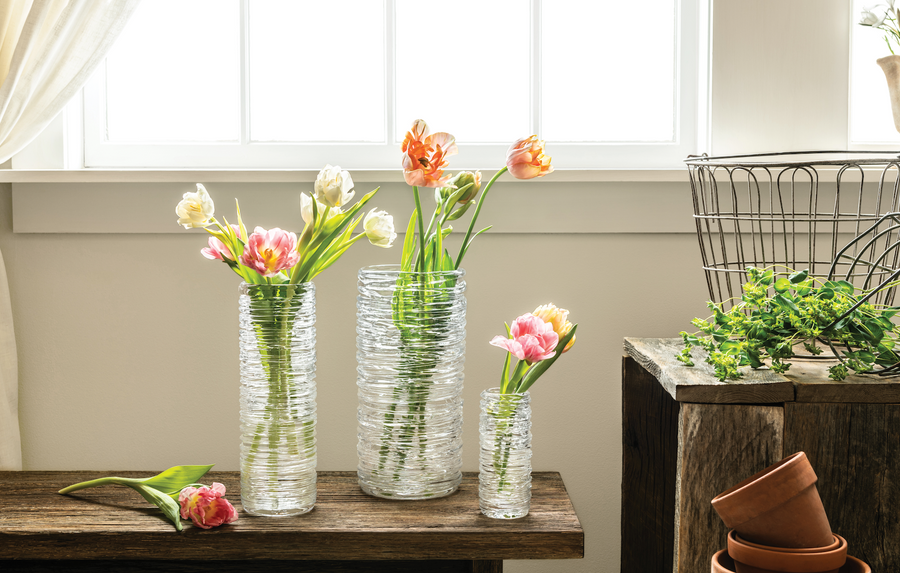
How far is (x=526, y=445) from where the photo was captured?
3.08ft

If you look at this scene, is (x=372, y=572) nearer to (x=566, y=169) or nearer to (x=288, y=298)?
(x=288, y=298)

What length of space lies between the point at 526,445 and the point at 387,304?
28cm

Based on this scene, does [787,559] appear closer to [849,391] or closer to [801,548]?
[801,548]

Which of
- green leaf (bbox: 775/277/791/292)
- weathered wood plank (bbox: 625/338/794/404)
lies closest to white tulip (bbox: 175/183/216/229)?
weathered wood plank (bbox: 625/338/794/404)

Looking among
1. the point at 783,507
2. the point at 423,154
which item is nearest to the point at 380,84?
the point at 423,154

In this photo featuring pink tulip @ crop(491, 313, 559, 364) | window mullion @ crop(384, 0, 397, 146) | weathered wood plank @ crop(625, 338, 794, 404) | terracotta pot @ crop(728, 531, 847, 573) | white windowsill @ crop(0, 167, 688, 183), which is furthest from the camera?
window mullion @ crop(384, 0, 397, 146)

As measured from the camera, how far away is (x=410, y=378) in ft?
3.26

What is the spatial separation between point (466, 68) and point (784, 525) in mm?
1029

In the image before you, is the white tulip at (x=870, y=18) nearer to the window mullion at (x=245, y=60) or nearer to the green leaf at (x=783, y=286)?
Result: the green leaf at (x=783, y=286)

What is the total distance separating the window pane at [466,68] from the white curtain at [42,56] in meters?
0.53

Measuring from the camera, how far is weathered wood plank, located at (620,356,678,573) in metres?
1.15

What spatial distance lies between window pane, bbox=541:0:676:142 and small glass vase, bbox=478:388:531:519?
0.67 m

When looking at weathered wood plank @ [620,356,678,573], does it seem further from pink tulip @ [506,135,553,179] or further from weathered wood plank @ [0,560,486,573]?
pink tulip @ [506,135,553,179]

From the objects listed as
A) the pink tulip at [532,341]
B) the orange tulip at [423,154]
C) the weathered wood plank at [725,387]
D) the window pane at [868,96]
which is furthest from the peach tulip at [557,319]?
the window pane at [868,96]
